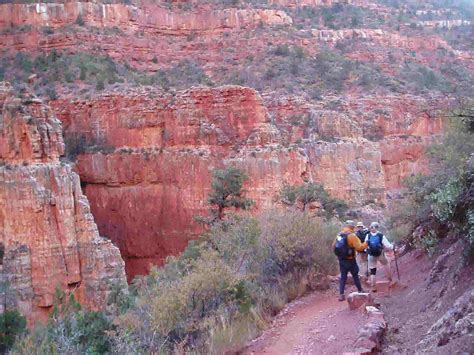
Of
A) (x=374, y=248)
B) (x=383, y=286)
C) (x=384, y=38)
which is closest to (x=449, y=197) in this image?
(x=374, y=248)

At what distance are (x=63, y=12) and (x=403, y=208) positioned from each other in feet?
104

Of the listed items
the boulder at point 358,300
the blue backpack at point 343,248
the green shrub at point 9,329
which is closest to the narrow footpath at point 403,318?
the boulder at point 358,300

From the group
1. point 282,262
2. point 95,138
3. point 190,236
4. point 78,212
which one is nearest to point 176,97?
point 95,138

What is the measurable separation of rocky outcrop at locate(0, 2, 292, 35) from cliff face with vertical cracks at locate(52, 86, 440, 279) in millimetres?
11555

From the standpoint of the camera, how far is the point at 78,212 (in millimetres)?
22297

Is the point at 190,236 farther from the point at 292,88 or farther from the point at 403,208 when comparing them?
the point at 403,208

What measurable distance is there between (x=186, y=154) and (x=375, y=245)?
1857 centimetres

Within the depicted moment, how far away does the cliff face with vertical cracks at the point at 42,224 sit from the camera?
20.3 m

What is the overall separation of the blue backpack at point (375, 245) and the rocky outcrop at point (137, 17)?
3374cm

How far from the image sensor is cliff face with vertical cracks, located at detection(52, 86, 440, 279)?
2759 cm

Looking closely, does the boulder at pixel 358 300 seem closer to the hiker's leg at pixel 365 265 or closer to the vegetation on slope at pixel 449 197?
the vegetation on slope at pixel 449 197

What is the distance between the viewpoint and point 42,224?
835 inches

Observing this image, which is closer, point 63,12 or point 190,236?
point 190,236

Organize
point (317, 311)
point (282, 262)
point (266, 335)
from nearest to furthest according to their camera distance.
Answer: point (266, 335) → point (317, 311) → point (282, 262)
